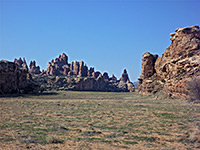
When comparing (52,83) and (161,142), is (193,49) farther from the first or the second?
(52,83)

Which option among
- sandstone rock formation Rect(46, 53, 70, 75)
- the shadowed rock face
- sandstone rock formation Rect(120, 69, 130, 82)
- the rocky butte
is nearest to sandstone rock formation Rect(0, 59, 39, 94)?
the shadowed rock face

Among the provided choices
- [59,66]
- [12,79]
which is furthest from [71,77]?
[12,79]

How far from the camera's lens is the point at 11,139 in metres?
10.2

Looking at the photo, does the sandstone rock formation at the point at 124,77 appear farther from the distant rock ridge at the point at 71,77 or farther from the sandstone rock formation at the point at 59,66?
the sandstone rock formation at the point at 59,66

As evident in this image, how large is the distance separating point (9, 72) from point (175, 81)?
139ft

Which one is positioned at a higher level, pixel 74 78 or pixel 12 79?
pixel 74 78

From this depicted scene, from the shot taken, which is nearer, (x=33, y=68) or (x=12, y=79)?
(x=12, y=79)

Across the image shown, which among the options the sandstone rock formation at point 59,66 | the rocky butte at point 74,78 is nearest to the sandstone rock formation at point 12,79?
the rocky butte at point 74,78

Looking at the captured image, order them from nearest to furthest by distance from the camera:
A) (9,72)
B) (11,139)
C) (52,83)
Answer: (11,139) → (9,72) → (52,83)

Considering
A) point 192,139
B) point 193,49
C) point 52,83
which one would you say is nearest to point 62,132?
A: point 192,139

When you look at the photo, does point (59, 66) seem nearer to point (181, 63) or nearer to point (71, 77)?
point (71, 77)

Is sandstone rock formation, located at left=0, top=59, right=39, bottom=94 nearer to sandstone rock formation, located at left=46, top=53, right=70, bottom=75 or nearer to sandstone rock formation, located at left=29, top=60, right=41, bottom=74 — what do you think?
sandstone rock formation, located at left=29, top=60, right=41, bottom=74

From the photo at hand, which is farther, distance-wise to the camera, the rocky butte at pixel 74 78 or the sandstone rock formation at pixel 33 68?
the sandstone rock formation at pixel 33 68

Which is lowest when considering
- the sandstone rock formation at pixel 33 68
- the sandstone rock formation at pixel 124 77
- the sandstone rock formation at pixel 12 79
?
the sandstone rock formation at pixel 12 79
